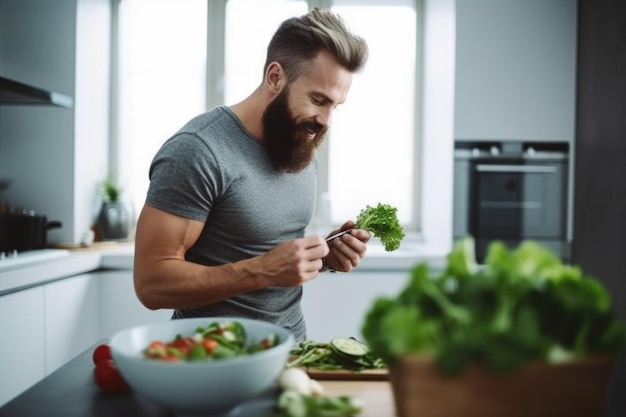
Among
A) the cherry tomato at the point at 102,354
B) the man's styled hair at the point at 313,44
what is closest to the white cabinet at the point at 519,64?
the man's styled hair at the point at 313,44

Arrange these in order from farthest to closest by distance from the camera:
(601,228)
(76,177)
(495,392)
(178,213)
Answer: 1. (76,177)
2. (178,213)
3. (601,228)
4. (495,392)

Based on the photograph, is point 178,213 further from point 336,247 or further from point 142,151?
point 142,151

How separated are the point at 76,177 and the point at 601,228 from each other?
267cm

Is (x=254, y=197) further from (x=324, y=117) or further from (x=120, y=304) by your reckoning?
(x=120, y=304)

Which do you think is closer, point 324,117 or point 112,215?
point 324,117

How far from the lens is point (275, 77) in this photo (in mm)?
1642

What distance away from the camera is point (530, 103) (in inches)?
110

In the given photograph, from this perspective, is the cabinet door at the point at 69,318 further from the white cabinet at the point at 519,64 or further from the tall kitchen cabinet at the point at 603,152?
the tall kitchen cabinet at the point at 603,152

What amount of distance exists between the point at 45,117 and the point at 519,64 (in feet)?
7.76

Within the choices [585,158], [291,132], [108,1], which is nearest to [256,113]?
[291,132]

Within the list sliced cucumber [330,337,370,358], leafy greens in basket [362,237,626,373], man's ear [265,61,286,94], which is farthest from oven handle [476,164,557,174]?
leafy greens in basket [362,237,626,373]

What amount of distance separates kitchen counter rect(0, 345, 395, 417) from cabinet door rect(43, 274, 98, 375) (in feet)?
4.70

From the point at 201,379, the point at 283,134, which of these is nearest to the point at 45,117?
the point at 283,134

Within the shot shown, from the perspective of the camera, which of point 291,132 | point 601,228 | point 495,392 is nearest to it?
point 495,392
